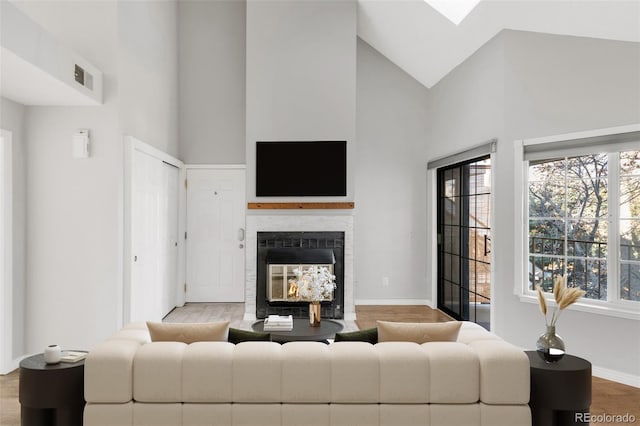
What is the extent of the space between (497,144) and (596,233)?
1201 mm

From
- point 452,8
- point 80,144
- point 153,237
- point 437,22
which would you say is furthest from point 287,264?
point 452,8

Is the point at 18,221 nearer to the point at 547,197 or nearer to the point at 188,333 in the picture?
the point at 188,333

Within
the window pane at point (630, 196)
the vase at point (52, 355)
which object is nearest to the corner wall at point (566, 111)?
the window pane at point (630, 196)

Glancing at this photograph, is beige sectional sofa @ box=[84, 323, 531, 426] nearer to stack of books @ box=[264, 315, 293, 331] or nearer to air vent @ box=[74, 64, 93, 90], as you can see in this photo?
stack of books @ box=[264, 315, 293, 331]

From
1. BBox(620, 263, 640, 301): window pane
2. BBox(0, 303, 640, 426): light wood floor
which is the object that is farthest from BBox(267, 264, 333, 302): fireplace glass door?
BBox(620, 263, 640, 301): window pane

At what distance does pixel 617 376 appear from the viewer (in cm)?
390

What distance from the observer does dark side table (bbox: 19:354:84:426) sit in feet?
7.50

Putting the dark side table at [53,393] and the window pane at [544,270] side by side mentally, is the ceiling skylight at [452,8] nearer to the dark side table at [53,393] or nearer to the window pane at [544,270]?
the window pane at [544,270]

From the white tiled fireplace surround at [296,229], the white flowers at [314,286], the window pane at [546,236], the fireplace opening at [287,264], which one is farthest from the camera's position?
the white tiled fireplace surround at [296,229]

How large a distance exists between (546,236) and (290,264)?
2.77m

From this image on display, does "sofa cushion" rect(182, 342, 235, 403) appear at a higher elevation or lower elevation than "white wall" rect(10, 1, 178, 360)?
lower

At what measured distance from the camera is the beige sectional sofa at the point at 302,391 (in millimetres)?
2229

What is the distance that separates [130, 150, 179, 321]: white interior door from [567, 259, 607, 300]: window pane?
3934 millimetres

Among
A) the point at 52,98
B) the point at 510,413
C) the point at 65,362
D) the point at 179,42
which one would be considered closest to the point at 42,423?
the point at 65,362
